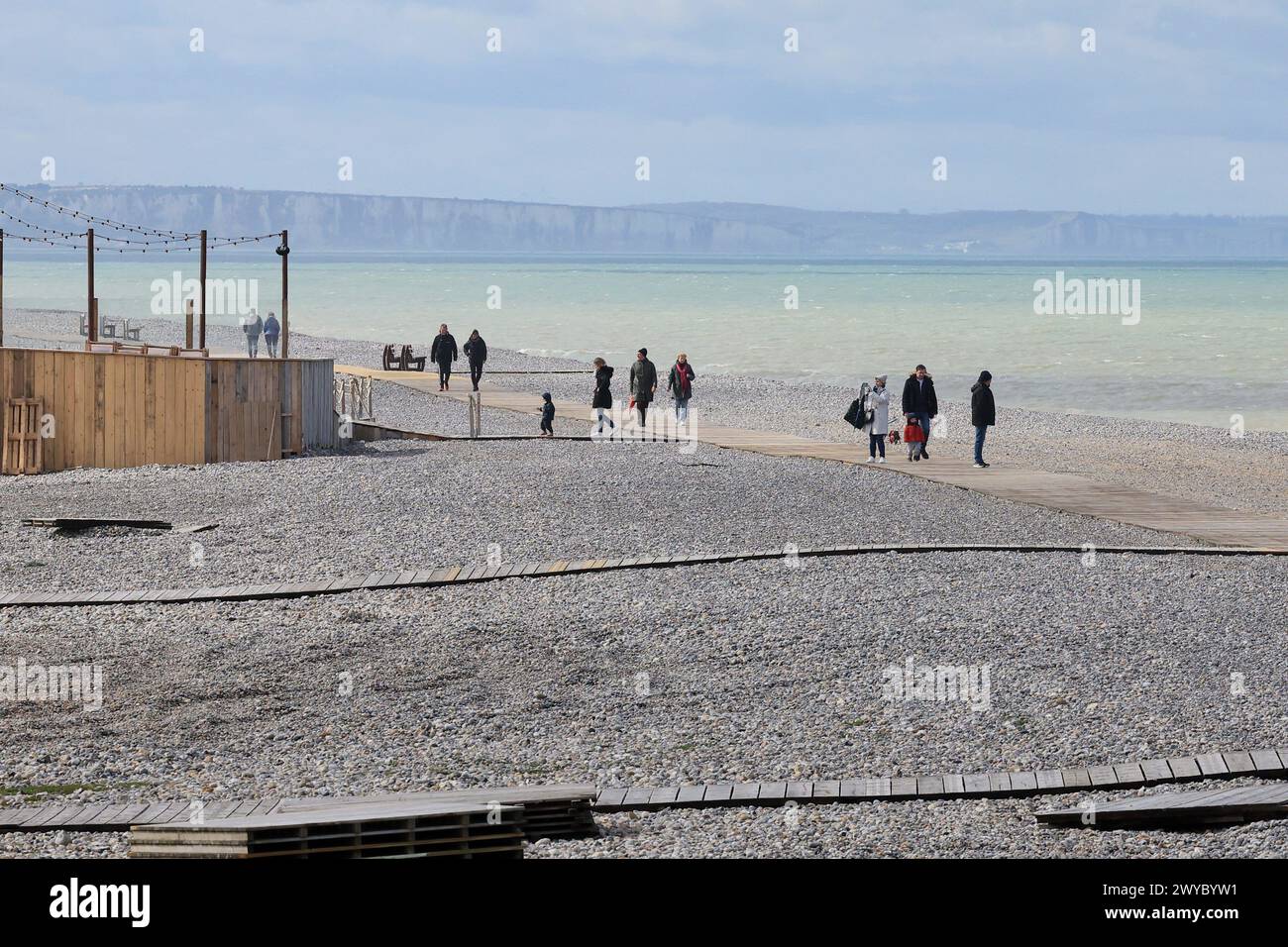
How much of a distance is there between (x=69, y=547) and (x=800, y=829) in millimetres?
10989

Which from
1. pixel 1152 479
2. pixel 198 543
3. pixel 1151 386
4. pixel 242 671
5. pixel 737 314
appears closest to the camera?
pixel 242 671

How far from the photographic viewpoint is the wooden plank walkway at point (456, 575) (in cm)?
1376

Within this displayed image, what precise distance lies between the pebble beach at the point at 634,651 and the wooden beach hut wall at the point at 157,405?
158cm

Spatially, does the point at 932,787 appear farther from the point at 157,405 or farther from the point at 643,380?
the point at 643,380

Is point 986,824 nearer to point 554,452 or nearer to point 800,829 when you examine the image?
point 800,829

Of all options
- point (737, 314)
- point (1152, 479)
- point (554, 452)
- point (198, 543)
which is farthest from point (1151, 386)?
point (737, 314)

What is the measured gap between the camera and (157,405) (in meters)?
22.8

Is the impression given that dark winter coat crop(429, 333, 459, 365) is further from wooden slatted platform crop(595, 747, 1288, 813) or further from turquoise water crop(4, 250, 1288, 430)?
wooden slatted platform crop(595, 747, 1288, 813)

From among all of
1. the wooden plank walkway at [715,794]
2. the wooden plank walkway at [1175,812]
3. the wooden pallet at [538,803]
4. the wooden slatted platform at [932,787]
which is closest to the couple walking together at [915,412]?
the wooden plank walkway at [715,794]

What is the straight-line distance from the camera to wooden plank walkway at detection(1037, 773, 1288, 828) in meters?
7.86

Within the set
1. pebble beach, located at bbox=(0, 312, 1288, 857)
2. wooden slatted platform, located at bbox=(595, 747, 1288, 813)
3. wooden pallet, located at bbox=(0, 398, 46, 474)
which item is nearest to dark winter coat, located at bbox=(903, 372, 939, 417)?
pebble beach, located at bbox=(0, 312, 1288, 857)

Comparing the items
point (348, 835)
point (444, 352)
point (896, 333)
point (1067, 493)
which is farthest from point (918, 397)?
point (896, 333)

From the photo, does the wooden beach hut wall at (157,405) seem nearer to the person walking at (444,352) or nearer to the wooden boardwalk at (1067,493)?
the wooden boardwalk at (1067,493)

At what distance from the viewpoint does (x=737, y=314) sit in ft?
373
